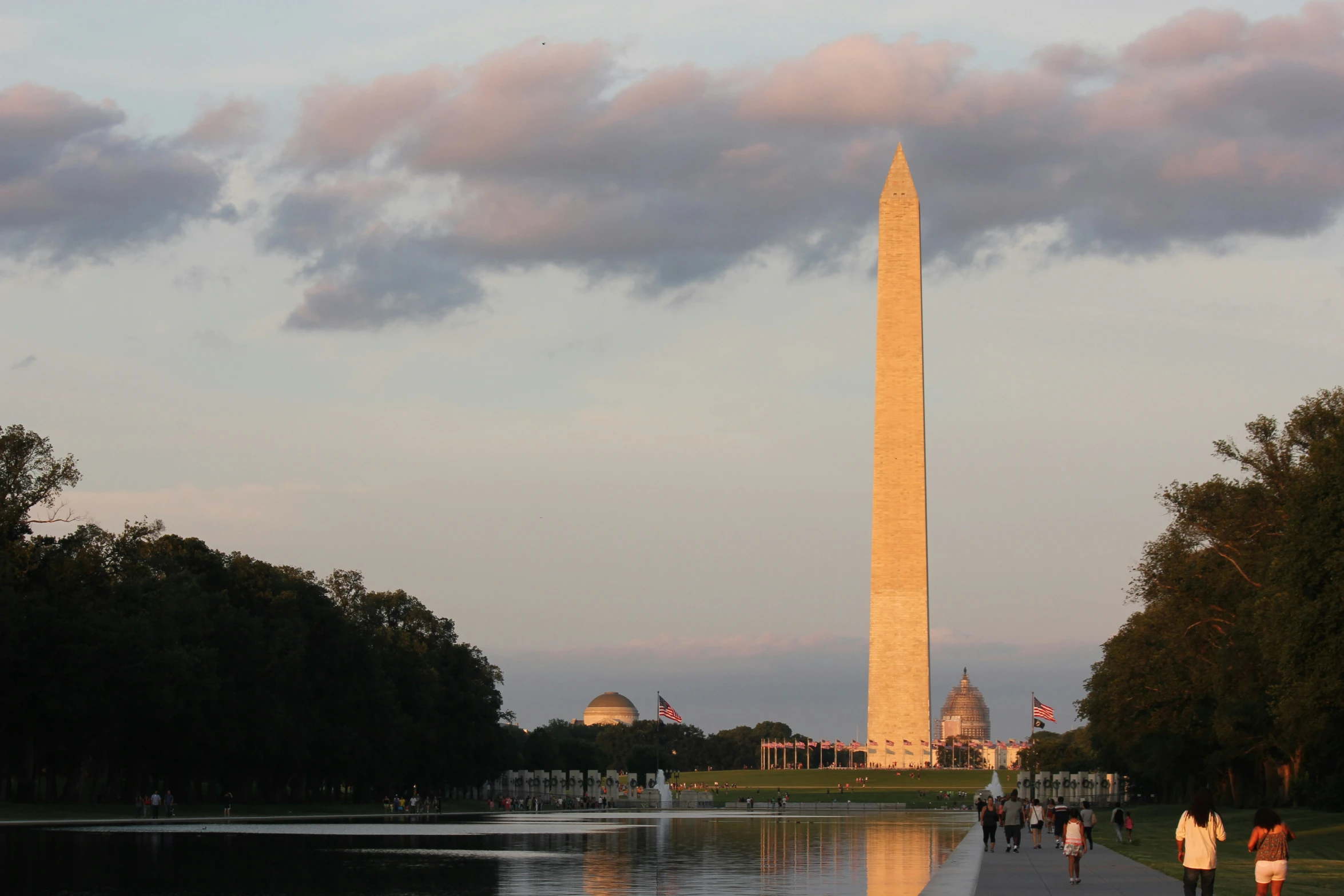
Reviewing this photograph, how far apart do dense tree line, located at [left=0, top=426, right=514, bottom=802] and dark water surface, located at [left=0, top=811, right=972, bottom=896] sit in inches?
326

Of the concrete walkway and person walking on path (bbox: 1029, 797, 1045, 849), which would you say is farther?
person walking on path (bbox: 1029, 797, 1045, 849)

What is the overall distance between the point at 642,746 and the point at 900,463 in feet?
237

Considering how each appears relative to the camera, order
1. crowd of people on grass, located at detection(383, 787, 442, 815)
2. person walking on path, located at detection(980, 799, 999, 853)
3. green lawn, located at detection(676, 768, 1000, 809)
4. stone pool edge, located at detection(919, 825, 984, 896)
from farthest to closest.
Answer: green lawn, located at detection(676, 768, 1000, 809)
crowd of people on grass, located at detection(383, 787, 442, 815)
person walking on path, located at detection(980, 799, 999, 853)
stone pool edge, located at detection(919, 825, 984, 896)

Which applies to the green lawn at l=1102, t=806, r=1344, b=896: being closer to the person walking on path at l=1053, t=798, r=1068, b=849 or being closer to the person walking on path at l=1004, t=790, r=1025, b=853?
the person walking on path at l=1053, t=798, r=1068, b=849

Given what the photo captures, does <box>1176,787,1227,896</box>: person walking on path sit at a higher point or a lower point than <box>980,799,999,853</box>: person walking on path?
higher

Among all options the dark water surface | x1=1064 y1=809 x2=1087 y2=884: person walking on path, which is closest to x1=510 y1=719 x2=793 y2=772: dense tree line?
the dark water surface

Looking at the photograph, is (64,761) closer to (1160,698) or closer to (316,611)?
(316,611)

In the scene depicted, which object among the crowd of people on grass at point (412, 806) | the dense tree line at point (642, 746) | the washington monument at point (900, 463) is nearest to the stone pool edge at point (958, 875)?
the crowd of people on grass at point (412, 806)

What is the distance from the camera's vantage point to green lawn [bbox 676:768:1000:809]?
3342 inches

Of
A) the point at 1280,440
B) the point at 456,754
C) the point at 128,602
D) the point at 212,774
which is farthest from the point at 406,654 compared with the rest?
the point at 1280,440

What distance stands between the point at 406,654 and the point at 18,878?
6042cm

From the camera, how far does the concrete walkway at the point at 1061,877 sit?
67.4 feet

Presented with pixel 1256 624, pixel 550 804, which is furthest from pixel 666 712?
pixel 1256 624

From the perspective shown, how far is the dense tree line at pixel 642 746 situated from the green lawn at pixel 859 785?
16.3 m
